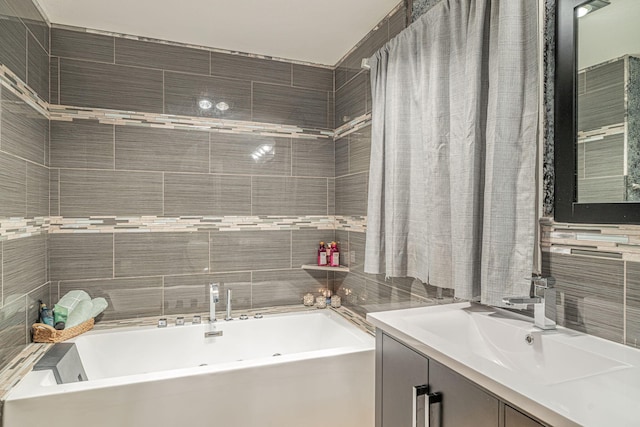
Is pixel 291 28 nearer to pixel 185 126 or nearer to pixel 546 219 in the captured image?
pixel 185 126

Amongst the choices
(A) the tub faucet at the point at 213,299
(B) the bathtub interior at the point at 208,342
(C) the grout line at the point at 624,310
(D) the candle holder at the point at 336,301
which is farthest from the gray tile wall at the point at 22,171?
(C) the grout line at the point at 624,310

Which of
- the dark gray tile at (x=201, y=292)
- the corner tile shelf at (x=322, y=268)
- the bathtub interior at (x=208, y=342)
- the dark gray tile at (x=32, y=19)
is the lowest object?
the bathtub interior at (x=208, y=342)

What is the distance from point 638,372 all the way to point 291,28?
2.45 meters

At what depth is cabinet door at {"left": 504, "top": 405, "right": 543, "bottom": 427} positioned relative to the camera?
833mm

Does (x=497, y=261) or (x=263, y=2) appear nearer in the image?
(x=497, y=261)

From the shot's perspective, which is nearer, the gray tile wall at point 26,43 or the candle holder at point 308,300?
the gray tile wall at point 26,43

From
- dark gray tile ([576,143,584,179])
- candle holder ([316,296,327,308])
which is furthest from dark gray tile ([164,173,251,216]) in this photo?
dark gray tile ([576,143,584,179])

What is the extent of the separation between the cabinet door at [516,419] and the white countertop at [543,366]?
1.0 inches

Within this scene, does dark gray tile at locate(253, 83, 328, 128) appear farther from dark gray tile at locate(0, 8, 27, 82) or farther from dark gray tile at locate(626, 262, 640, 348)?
dark gray tile at locate(626, 262, 640, 348)

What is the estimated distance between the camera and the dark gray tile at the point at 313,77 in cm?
306

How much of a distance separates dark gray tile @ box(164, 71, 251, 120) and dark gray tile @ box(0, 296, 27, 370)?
4.94 feet

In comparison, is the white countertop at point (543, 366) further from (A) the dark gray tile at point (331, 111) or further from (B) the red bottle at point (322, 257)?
(A) the dark gray tile at point (331, 111)

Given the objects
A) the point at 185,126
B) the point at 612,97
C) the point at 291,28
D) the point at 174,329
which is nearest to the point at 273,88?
the point at 291,28

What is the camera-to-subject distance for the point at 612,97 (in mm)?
1160
